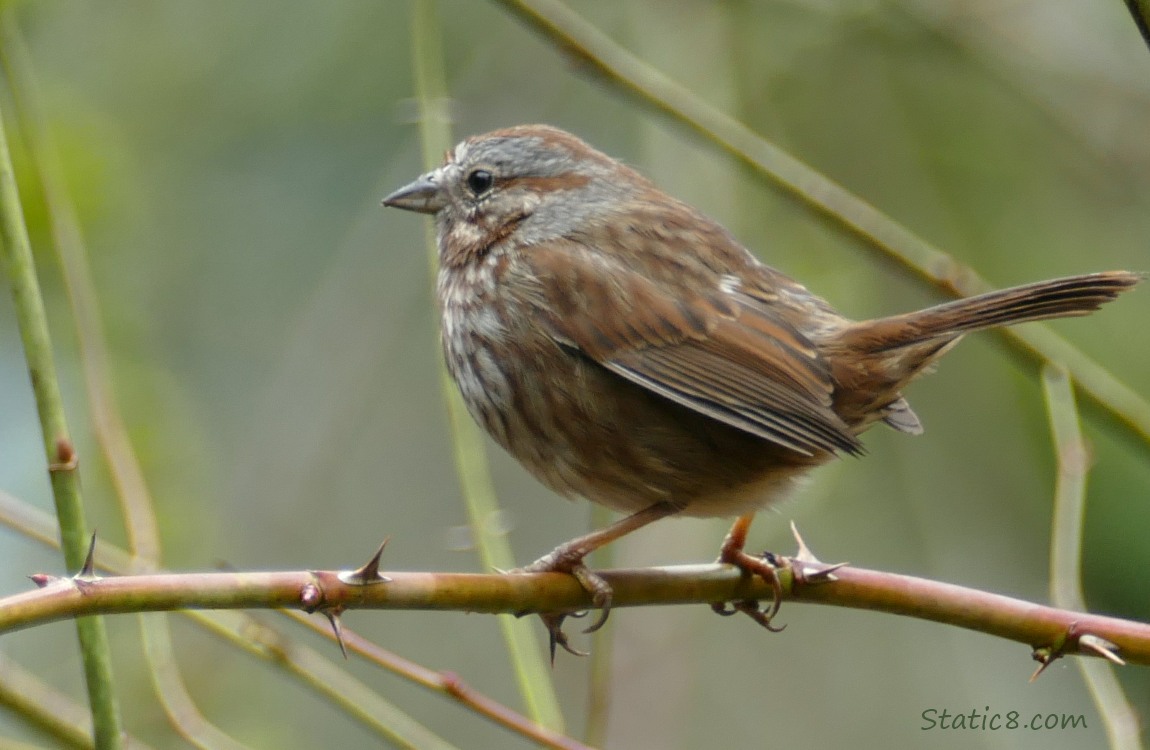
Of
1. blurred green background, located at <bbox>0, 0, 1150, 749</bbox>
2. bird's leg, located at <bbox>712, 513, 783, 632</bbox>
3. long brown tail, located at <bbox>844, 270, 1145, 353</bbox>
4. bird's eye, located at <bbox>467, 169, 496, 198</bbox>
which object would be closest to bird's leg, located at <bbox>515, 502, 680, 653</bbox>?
bird's leg, located at <bbox>712, 513, 783, 632</bbox>

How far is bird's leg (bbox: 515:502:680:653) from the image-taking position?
2.94 m

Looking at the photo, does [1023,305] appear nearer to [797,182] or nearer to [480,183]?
[797,182]

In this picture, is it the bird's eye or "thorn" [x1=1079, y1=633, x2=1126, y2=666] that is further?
the bird's eye

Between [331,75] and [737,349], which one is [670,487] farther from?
[331,75]

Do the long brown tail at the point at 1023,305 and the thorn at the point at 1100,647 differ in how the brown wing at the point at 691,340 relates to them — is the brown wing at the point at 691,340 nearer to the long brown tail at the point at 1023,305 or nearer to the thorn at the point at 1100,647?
the long brown tail at the point at 1023,305

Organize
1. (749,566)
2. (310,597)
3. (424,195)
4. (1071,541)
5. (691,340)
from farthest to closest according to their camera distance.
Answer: (424,195) → (691,340) → (1071,541) → (749,566) → (310,597)

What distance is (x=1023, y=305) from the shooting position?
3316mm

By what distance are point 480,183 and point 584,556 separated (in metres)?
1.48

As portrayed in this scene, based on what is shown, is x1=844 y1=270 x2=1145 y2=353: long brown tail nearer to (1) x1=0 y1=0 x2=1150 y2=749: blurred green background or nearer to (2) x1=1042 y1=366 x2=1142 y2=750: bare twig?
(2) x1=1042 y1=366 x2=1142 y2=750: bare twig

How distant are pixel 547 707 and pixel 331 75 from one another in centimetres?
309

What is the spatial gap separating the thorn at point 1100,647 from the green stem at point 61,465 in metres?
1.78

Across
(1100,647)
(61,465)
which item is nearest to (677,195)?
(1100,647)

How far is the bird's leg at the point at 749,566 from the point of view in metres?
3.22

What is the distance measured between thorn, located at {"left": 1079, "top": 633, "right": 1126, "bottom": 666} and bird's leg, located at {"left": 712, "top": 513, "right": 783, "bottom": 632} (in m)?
0.80
